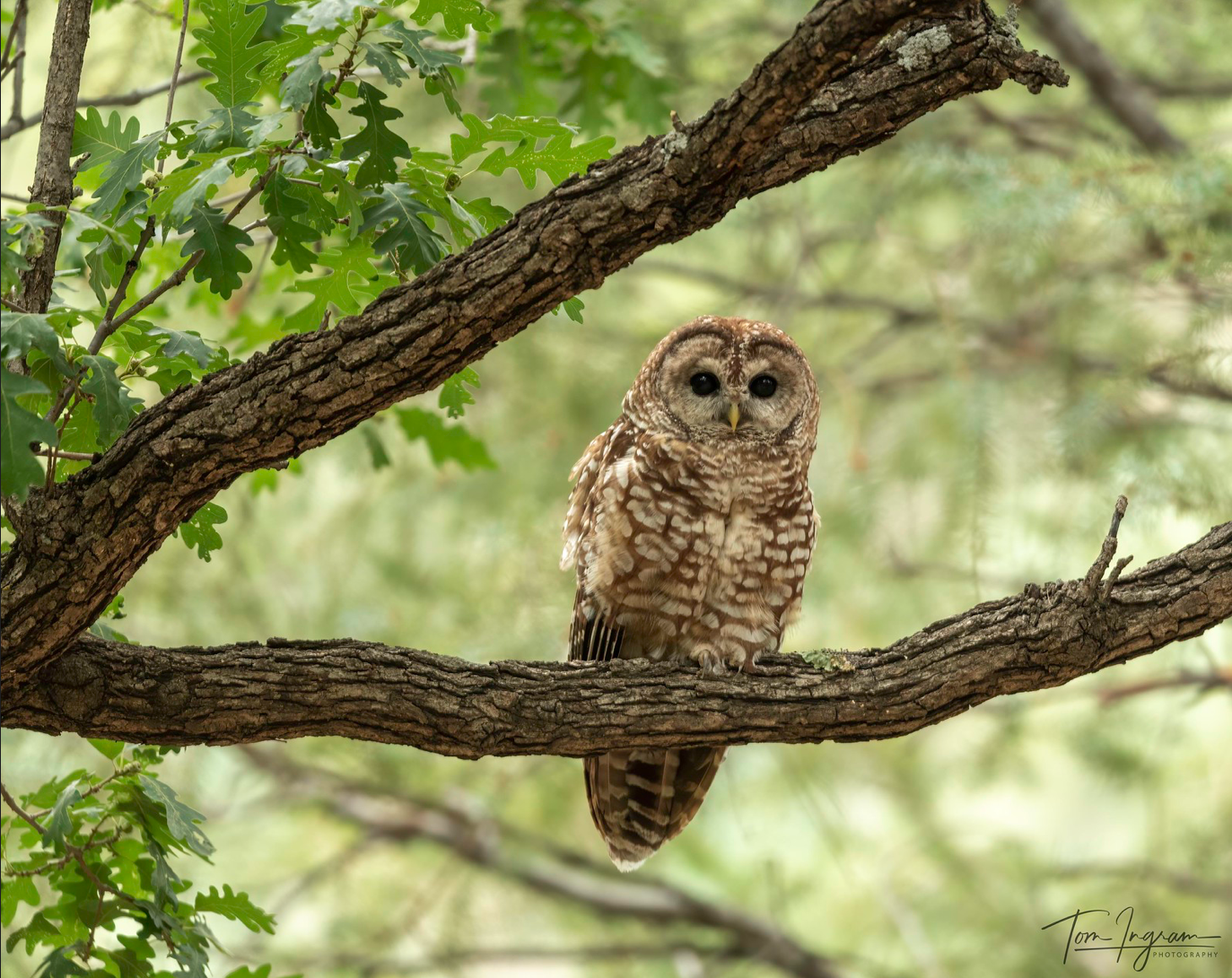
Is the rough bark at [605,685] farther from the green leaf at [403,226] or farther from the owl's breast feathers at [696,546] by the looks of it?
the green leaf at [403,226]

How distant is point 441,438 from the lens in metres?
3.68

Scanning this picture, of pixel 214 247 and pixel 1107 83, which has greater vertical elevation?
pixel 1107 83

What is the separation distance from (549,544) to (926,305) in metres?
2.70

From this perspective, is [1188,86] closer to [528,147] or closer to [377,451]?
[377,451]

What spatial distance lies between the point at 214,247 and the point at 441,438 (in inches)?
55.6

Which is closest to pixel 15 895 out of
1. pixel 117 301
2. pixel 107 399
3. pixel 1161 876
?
pixel 107 399

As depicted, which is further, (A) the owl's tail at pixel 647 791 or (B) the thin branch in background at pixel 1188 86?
(B) the thin branch in background at pixel 1188 86

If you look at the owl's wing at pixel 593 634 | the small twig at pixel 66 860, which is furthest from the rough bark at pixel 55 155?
the owl's wing at pixel 593 634

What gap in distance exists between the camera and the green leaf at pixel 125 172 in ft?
7.35

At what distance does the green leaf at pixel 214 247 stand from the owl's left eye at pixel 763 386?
1.75m

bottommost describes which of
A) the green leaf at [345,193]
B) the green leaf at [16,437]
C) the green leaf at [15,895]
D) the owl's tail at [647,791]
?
the green leaf at [15,895]

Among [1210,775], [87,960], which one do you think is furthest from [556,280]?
[1210,775]

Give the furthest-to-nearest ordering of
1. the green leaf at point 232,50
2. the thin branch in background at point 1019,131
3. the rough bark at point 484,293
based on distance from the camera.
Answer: the thin branch in background at point 1019,131
the green leaf at point 232,50
the rough bark at point 484,293

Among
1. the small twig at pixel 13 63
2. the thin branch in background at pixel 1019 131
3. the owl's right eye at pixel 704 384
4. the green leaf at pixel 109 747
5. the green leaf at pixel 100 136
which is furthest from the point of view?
the thin branch in background at pixel 1019 131
